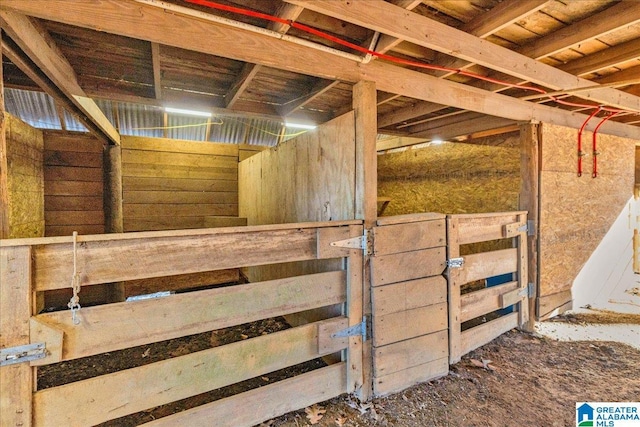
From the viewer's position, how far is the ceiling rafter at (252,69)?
131 cm

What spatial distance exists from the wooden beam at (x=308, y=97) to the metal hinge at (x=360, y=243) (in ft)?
3.24

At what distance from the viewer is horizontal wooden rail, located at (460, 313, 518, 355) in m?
2.21

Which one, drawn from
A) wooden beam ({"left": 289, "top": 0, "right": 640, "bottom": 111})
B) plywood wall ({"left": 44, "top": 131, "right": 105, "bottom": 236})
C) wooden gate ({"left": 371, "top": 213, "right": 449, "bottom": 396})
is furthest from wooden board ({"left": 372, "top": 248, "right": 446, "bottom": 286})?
plywood wall ({"left": 44, "top": 131, "right": 105, "bottom": 236})

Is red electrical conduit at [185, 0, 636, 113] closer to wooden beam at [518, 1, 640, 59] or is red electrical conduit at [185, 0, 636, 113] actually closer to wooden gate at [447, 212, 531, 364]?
wooden beam at [518, 1, 640, 59]

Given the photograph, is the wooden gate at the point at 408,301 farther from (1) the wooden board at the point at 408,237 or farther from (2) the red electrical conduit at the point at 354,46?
(2) the red electrical conduit at the point at 354,46

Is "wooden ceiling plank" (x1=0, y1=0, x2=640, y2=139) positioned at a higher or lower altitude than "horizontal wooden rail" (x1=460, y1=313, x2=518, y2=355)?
higher

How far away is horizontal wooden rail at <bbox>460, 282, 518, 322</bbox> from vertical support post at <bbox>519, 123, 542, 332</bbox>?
1.11 feet

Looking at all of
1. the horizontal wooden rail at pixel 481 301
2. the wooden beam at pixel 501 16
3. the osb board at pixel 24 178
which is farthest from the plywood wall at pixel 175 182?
the wooden beam at pixel 501 16

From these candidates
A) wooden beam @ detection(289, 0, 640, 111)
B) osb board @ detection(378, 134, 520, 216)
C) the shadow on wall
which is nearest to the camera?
wooden beam @ detection(289, 0, 640, 111)

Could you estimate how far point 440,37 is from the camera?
1.54 m

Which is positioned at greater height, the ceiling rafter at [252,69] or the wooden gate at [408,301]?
the ceiling rafter at [252,69]

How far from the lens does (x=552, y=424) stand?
5.12 feet

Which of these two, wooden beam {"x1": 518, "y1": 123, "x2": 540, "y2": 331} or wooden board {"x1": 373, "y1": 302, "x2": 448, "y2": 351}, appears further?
wooden beam {"x1": 518, "y1": 123, "x2": 540, "y2": 331}

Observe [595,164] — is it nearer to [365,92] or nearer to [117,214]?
[365,92]
